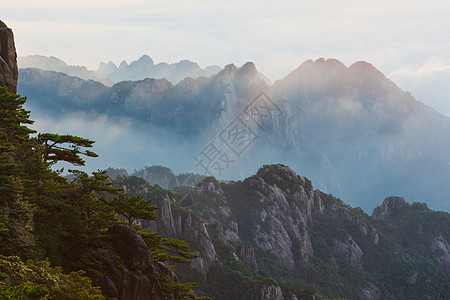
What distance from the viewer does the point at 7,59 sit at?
187ft

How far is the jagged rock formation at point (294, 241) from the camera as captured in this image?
395 ft

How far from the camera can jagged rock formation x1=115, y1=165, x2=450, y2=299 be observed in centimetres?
12044

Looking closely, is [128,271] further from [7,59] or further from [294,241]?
[294,241]

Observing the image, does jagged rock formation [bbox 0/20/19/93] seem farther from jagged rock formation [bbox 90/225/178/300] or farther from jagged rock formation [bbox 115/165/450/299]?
jagged rock formation [bbox 115/165/450/299]

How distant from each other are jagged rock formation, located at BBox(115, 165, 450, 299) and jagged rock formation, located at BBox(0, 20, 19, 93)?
2517 inches

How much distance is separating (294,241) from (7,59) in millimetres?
120504

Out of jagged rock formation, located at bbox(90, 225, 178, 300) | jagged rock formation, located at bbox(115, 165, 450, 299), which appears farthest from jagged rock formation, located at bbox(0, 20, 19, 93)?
jagged rock formation, located at bbox(115, 165, 450, 299)

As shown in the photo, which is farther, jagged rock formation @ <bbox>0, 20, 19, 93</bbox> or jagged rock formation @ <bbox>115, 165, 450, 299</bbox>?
jagged rock formation @ <bbox>115, 165, 450, 299</bbox>

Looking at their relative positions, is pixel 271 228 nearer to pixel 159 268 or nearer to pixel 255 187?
pixel 255 187

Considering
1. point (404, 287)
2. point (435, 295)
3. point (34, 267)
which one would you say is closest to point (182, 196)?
point (404, 287)

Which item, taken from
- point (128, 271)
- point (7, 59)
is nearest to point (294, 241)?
point (7, 59)

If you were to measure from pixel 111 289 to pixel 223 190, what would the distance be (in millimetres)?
128193

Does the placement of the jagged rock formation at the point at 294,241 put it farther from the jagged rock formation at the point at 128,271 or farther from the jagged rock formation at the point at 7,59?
the jagged rock formation at the point at 128,271

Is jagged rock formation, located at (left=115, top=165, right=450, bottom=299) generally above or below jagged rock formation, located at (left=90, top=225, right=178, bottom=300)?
above
